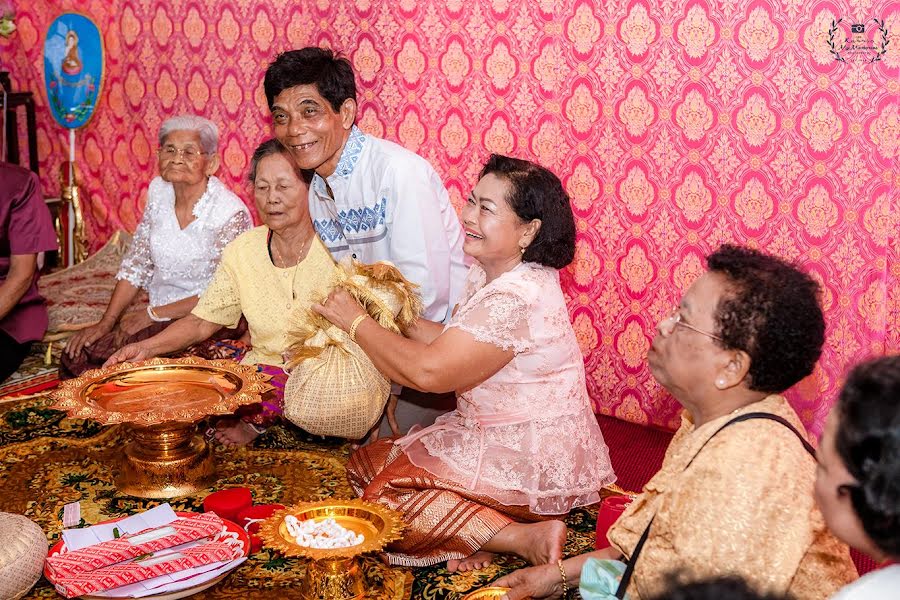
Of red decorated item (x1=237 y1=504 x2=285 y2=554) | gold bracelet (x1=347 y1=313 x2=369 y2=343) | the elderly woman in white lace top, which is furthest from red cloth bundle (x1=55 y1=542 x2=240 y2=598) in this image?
the elderly woman in white lace top

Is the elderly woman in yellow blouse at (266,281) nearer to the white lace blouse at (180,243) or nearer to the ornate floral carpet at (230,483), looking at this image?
the ornate floral carpet at (230,483)

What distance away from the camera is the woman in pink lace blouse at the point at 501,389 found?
110 inches

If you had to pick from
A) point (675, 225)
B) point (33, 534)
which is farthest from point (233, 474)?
point (675, 225)

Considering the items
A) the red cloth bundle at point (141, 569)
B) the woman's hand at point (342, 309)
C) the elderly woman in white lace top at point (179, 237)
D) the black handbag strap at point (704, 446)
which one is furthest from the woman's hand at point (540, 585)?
the elderly woman in white lace top at point (179, 237)

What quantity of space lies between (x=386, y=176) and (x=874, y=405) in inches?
94.9

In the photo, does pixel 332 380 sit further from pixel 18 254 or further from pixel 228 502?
pixel 18 254

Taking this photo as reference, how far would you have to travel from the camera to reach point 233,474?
3.58 metres

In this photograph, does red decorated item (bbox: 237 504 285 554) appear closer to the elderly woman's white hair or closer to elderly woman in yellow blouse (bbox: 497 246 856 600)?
elderly woman in yellow blouse (bbox: 497 246 856 600)

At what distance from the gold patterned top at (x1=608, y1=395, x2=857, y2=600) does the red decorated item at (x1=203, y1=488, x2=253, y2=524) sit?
4.95 feet

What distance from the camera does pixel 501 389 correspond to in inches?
114

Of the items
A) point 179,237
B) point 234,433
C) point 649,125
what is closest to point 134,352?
point 234,433

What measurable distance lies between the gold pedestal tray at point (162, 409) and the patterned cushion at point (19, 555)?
0.46 metres

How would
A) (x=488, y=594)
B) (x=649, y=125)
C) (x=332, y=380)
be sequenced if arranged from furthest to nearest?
(x=649, y=125) < (x=332, y=380) < (x=488, y=594)

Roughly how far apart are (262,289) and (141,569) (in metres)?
1.42
